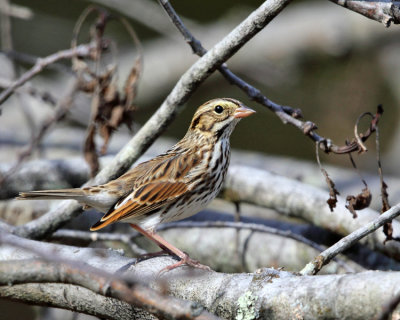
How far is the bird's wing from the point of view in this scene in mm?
3820

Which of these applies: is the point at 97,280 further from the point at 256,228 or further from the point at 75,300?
the point at 256,228

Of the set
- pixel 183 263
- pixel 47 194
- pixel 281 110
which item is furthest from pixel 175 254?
pixel 281 110

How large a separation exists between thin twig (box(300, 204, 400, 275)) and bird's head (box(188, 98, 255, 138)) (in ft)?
4.79

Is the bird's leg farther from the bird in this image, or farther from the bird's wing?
the bird's wing

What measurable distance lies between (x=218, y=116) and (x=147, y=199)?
78 centimetres

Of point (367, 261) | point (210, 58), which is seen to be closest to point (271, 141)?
point (367, 261)

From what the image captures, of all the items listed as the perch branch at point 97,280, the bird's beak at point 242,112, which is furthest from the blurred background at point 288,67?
the perch branch at point 97,280

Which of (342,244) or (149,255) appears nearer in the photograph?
(342,244)

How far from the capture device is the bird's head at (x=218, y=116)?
4.28 m

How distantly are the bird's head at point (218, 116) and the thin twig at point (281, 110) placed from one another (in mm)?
379

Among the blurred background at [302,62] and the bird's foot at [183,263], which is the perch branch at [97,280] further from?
the blurred background at [302,62]

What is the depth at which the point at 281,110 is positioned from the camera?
12.2 ft

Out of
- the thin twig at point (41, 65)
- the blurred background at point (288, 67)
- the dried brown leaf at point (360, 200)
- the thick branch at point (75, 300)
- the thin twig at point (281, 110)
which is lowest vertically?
the thick branch at point (75, 300)

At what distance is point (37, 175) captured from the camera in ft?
17.2
